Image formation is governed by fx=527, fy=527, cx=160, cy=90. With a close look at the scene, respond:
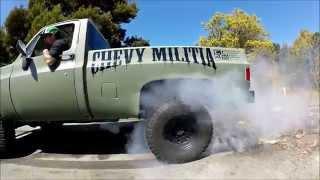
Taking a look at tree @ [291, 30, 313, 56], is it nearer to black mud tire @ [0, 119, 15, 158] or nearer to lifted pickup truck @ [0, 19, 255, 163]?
lifted pickup truck @ [0, 19, 255, 163]

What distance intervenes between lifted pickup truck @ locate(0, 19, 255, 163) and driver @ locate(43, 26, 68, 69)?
0.08m

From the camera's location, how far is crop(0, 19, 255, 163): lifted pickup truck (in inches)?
279

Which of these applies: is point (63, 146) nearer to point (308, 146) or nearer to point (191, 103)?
point (191, 103)

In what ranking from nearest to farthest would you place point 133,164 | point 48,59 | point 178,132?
point 133,164, point 178,132, point 48,59

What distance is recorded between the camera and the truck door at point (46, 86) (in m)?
7.39

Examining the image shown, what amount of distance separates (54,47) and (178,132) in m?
2.13

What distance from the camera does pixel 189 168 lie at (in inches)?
260

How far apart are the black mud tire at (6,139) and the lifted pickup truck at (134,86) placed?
0.52 meters

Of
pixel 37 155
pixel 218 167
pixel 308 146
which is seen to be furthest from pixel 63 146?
pixel 308 146

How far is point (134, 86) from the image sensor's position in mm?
7215

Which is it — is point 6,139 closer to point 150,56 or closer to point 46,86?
point 46,86

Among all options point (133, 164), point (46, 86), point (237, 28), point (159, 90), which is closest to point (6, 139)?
point (46, 86)

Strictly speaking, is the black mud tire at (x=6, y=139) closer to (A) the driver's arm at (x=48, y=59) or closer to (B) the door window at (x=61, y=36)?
(B) the door window at (x=61, y=36)

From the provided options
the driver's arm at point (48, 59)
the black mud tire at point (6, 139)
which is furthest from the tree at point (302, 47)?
the black mud tire at point (6, 139)
